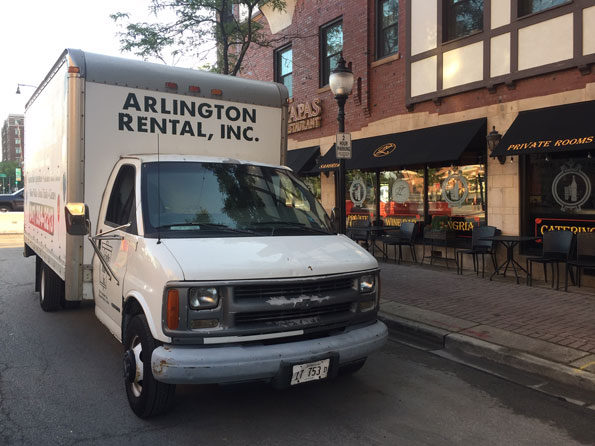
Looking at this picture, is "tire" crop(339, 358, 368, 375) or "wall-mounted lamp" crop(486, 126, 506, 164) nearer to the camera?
"tire" crop(339, 358, 368, 375)

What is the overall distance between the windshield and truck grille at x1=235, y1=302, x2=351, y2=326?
747 millimetres

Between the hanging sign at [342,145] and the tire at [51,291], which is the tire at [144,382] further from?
the hanging sign at [342,145]

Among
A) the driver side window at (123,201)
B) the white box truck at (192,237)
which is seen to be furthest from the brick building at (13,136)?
the driver side window at (123,201)

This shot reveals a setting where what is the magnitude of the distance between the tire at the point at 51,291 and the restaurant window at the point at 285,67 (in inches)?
436

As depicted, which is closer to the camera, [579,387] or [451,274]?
[579,387]

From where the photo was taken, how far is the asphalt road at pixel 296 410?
342cm

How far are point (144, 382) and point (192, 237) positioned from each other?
1.11 m

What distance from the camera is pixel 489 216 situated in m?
9.79

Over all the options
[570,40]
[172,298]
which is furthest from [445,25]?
[172,298]

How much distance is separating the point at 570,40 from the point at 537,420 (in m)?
7.07

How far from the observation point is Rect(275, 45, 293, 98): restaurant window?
16156 mm

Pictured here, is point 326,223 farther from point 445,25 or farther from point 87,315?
point 445,25

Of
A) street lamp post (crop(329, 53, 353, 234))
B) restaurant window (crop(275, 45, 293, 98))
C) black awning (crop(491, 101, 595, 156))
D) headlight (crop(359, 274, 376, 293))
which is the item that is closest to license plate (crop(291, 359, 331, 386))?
headlight (crop(359, 274, 376, 293))

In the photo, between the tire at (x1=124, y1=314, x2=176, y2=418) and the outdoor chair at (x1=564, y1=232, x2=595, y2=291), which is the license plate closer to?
the tire at (x1=124, y1=314, x2=176, y2=418)
